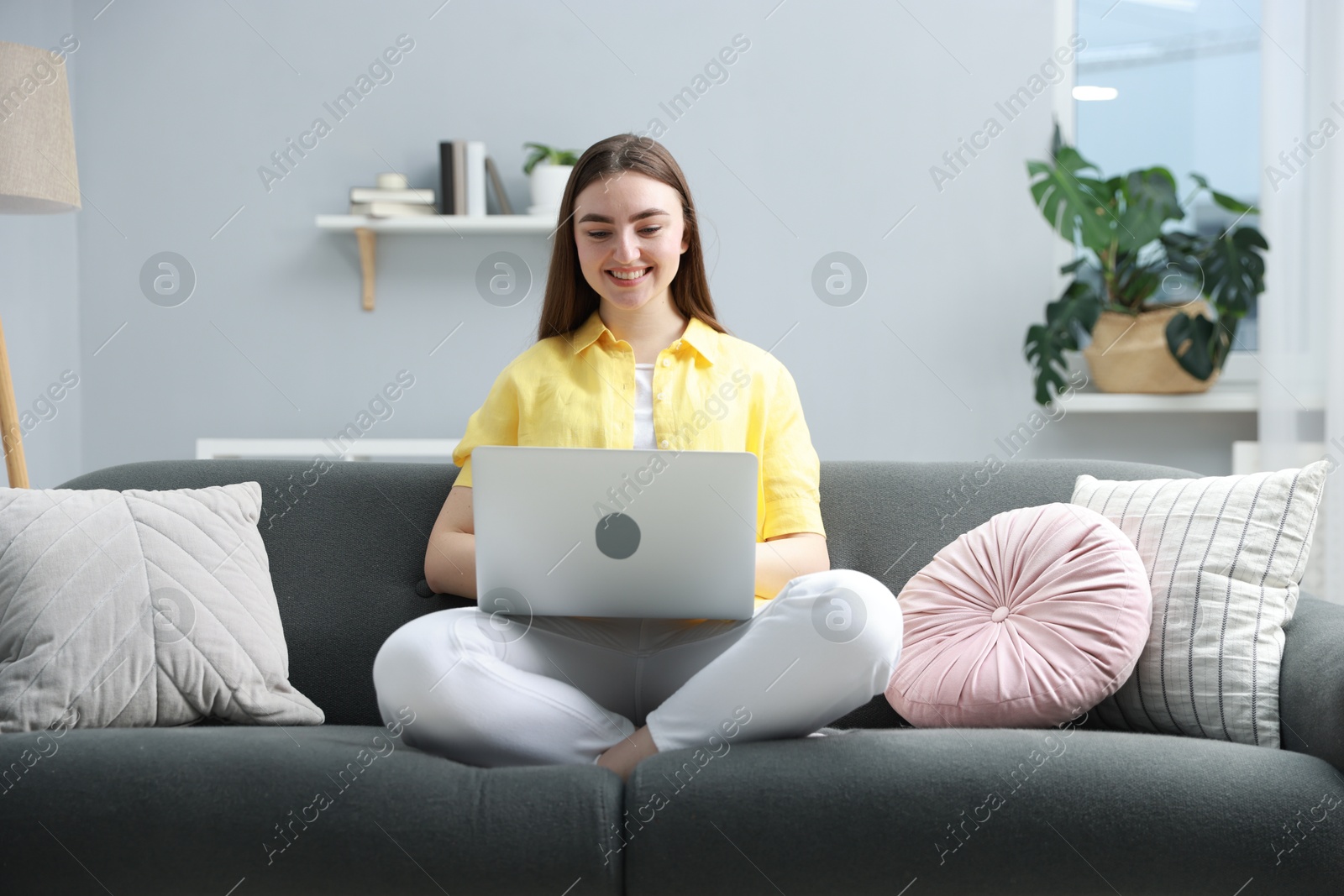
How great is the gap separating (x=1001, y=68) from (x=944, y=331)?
2.33 feet

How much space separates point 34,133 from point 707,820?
1779 mm

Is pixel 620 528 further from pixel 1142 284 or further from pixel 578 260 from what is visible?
pixel 1142 284

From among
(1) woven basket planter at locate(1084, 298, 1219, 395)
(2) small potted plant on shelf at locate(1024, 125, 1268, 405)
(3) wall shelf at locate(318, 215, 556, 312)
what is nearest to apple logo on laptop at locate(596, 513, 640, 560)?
(3) wall shelf at locate(318, 215, 556, 312)

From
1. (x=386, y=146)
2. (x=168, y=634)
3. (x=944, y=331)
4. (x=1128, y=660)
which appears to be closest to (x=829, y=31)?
(x=944, y=331)

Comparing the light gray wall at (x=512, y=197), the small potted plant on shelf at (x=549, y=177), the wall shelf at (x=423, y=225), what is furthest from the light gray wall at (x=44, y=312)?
the small potted plant on shelf at (x=549, y=177)

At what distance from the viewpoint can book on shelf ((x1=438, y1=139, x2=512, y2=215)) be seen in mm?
2846

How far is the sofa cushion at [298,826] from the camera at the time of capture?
1.09 metres

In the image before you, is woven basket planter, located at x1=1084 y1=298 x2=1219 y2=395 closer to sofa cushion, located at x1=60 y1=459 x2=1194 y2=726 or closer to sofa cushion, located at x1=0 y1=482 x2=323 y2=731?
sofa cushion, located at x1=60 y1=459 x2=1194 y2=726

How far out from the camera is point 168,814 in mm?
1122

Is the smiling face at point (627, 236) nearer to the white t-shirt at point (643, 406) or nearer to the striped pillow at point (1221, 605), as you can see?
the white t-shirt at point (643, 406)

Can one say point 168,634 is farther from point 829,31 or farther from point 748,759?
point 829,31

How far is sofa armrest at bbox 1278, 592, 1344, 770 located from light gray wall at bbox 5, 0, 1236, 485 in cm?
157

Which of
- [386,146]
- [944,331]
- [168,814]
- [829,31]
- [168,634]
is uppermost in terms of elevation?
[829,31]

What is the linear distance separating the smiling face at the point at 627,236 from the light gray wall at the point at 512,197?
4.33 ft
